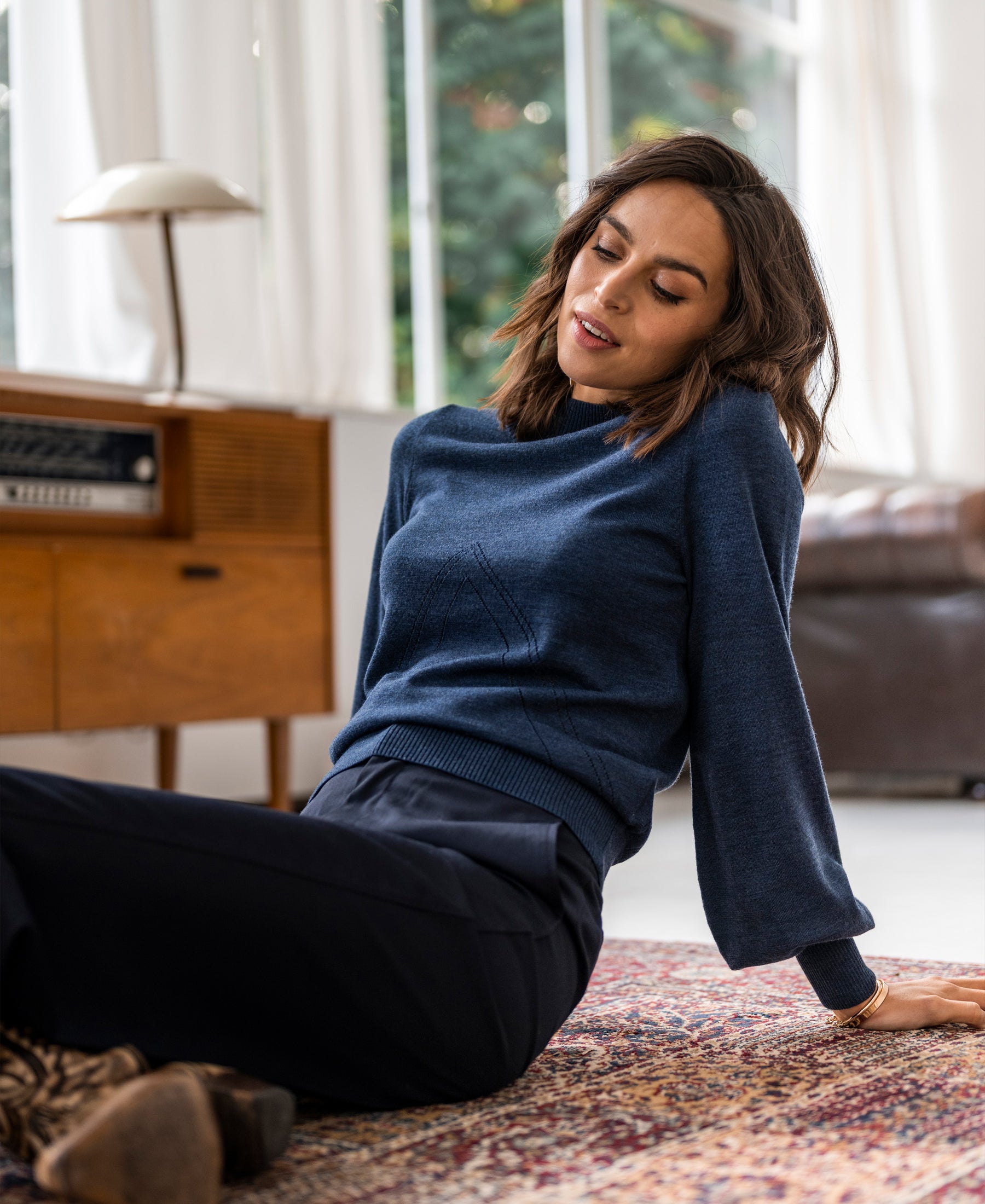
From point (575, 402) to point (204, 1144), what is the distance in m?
0.86

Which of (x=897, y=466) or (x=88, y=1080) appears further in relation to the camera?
(x=897, y=466)

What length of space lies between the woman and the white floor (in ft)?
2.08

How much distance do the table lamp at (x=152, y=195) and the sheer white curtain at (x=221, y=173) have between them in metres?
0.45

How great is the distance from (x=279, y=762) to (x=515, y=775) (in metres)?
2.27

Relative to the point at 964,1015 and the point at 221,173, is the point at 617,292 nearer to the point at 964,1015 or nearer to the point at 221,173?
the point at 964,1015

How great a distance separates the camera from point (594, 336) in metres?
1.54

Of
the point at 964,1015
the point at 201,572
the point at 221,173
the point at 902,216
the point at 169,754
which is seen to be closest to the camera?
the point at 964,1015

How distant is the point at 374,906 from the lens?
120cm

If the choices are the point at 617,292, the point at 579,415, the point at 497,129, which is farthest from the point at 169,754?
the point at 497,129

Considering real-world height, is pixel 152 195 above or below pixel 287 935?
above

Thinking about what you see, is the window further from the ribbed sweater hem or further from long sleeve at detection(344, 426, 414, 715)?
the ribbed sweater hem

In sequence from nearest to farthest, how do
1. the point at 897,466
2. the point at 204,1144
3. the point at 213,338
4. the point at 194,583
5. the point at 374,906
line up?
the point at 204,1144 < the point at 374,906 < the point at 194,583 < the point at 213,338 < the point at 897,466

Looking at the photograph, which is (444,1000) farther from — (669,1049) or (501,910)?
(669,1049)

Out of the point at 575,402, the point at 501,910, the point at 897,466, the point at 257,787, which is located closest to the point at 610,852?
the point at 501,910
